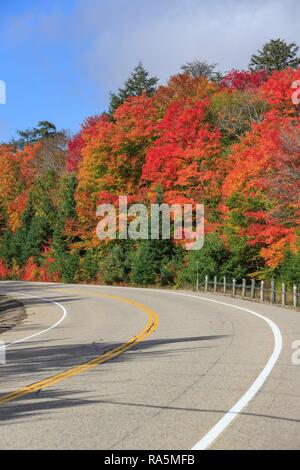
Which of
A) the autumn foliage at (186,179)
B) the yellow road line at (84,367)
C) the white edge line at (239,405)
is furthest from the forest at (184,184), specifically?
the white edge line at (239,405)

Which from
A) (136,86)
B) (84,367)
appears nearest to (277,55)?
(136,86)

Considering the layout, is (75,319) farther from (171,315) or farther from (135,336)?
(135,336)

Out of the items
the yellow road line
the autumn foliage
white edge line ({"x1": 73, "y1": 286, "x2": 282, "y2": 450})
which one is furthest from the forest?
white edge line ({"x1": 73, "y1": 286, "x2": 282, "y2": 450})

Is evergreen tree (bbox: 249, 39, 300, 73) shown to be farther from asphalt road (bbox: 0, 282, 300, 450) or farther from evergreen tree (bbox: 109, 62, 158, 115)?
asphalt road (bbox: 0, 282, 300, 450)

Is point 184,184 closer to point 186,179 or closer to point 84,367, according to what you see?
point 186,179

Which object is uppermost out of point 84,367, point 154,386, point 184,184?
point 184,184

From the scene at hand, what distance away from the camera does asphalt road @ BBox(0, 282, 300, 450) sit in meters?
6.82

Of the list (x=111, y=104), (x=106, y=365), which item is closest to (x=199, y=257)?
(x=106, y=365)

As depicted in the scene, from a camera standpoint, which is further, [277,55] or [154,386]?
[277,55]

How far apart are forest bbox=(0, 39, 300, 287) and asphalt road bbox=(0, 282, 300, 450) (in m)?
Result: 15.9

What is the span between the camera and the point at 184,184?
4609 centimetres

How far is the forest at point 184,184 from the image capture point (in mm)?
35500

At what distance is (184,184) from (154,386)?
37.0m

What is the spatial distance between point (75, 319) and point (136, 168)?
115 ft
